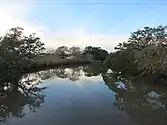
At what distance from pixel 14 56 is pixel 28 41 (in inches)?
314

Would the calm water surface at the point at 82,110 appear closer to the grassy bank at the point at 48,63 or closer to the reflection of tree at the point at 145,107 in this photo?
the reflection of tree at the point at 145,107

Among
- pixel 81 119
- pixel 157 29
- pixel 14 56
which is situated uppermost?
pixel 157 29

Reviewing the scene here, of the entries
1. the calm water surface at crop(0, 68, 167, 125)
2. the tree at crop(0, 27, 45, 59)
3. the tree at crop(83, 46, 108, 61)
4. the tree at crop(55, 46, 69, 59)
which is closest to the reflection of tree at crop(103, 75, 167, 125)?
the calm water surface at crop(0, 68, 167, 125)

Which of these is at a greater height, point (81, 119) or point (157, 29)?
point (157, 29)

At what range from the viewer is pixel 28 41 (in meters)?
26.4

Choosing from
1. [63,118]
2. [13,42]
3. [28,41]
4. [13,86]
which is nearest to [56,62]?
[28,41]

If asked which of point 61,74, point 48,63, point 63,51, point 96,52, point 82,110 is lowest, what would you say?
point 82,110

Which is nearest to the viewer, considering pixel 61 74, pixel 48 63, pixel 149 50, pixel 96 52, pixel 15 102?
pixel 15 102

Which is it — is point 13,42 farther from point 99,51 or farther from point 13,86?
point 99,51

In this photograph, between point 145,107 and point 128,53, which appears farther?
point 128,53

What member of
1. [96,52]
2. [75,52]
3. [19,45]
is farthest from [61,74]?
[75,52]

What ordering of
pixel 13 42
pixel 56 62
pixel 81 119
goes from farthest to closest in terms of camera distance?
pixel 56 62 → pixel 13 42 → pixel 81 119

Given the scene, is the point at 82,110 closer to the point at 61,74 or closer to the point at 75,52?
the point at 61,74

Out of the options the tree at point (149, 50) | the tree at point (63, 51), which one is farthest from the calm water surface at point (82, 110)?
the tree at point (63, 51)
